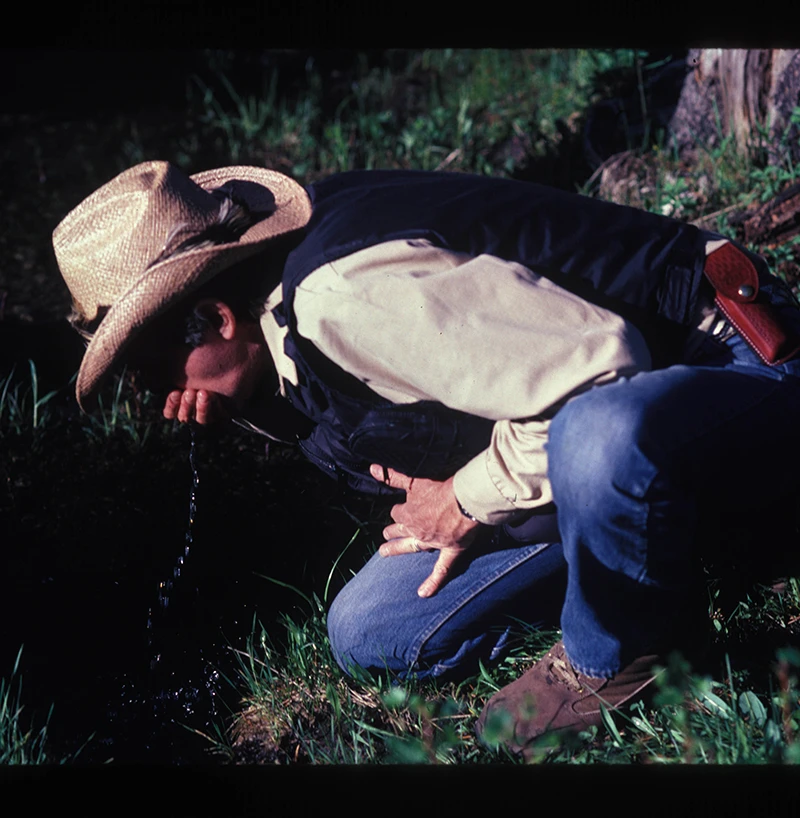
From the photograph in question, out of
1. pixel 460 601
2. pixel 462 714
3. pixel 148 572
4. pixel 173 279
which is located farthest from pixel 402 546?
pixel 148 572

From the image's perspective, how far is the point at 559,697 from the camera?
1.93m

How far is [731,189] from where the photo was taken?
320cm

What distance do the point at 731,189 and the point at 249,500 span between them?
6.22 feet

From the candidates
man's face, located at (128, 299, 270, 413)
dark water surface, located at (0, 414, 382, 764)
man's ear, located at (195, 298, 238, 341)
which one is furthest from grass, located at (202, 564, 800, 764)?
man's ear, located at (195, 298, 238, 341)

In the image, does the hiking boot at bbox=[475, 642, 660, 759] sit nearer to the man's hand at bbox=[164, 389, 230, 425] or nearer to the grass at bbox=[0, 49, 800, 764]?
the grass at bbox=[0, 49, 800, 764]

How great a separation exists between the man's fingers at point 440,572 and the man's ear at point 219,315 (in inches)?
24.8

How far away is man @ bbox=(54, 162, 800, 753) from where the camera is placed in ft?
5.22

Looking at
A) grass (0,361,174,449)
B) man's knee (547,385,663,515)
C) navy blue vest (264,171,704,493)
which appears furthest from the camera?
grass (0,361,174,449)

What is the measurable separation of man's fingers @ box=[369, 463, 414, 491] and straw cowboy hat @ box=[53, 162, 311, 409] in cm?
54

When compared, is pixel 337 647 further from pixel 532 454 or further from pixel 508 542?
pixel 532 454

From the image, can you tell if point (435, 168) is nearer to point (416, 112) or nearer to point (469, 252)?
point (416, 112)

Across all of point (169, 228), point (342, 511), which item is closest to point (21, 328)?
point (342, 511)

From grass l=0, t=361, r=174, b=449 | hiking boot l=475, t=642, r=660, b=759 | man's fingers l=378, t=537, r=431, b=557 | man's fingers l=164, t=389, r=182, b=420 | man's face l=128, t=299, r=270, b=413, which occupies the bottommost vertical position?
grass l=0, t=361, r=174, b=449

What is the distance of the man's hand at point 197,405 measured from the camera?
1950 millimetres
